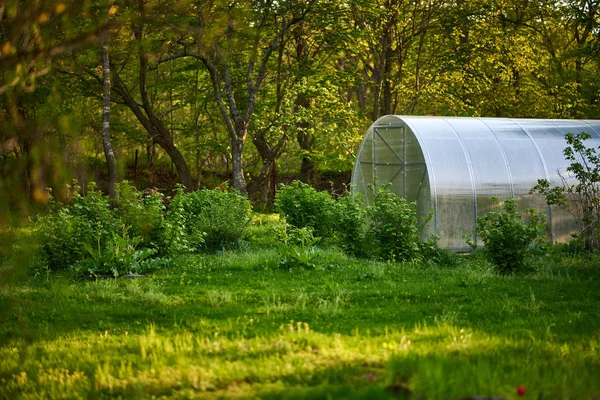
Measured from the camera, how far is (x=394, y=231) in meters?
11.3

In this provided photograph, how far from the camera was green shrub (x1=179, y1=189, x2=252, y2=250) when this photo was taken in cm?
1294

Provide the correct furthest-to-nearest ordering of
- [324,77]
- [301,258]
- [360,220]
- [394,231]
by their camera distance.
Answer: [324,77] < [360,220] < [394,231] < [301,258]

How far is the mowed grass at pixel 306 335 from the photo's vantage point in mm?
3836

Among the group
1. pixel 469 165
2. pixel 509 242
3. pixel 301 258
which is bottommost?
pixel 301 258

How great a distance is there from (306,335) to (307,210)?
8.69 meters

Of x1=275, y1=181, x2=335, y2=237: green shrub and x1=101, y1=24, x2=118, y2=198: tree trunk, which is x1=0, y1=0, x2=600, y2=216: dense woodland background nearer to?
x1=101, y1=24, x2=118, y2=198: tree trunk

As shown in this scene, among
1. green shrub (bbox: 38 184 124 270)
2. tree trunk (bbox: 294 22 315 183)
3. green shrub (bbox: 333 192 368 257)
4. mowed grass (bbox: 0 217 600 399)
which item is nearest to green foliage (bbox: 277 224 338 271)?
mowed grass (bbox: 0 217 600 399)

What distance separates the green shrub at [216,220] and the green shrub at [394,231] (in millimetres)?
2938

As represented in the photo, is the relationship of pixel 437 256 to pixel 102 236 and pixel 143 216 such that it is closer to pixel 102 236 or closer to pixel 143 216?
pixel 143 216

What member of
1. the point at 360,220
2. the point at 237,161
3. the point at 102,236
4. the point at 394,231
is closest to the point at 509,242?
the point at 394,231

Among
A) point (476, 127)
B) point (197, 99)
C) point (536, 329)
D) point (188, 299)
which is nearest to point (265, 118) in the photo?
point (197, 99)

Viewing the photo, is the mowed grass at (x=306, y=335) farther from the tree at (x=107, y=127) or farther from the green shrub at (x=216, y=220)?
the tree at (x=107, y=127)

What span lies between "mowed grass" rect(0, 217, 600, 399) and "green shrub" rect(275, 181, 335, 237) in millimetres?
3844

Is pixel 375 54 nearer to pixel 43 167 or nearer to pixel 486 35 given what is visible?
pixel 486 35
